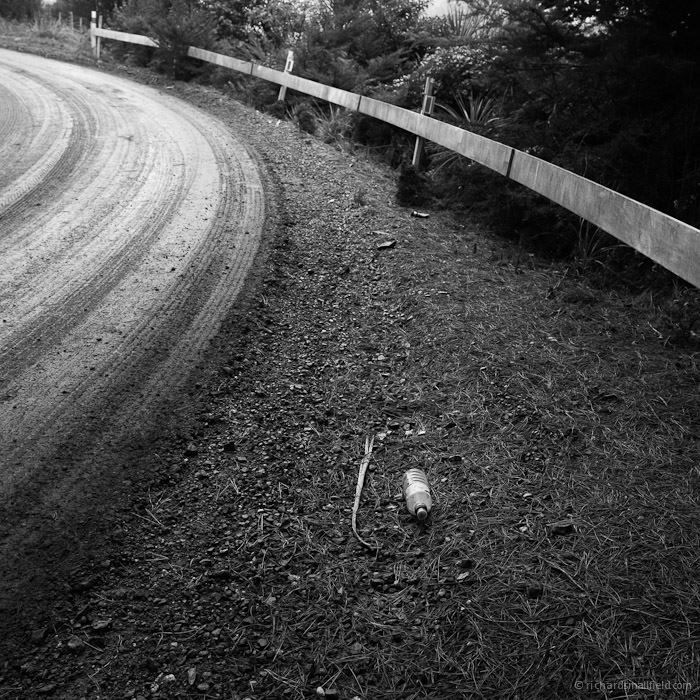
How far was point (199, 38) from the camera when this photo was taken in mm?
16062

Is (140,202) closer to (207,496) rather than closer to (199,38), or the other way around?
(207,496)

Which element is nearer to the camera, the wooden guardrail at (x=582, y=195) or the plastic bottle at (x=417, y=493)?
the plastic bottle at (x=417, y=493)

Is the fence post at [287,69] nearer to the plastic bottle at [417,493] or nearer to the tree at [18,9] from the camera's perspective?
the plastic bottle at [417,493]

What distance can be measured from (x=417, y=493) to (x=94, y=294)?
3.02 m

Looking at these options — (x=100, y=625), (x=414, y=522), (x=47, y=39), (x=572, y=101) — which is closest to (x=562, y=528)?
(x=414, y=522)

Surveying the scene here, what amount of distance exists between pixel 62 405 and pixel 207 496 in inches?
43.0

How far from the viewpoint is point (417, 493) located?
10.5ft

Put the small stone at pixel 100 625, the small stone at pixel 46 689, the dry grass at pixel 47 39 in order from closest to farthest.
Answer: the small stone at pixel 46 689 < the small stone at pixel 100 625 < the dry grass at pixel 47 39

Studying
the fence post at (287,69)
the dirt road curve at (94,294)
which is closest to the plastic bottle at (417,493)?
the dirt road curve at (94,294)

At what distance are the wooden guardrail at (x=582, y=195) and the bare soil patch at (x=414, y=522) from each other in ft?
1.94

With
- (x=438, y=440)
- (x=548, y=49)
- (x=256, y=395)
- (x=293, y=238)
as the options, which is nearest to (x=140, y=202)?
(x=293, y=238)

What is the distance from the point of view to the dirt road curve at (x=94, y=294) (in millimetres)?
3143

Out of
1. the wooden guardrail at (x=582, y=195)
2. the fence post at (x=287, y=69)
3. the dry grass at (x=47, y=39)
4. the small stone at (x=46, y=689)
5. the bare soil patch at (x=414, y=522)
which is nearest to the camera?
the small stone at (x=46, y=689)

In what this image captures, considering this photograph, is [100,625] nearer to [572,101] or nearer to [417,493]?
[417,493]
